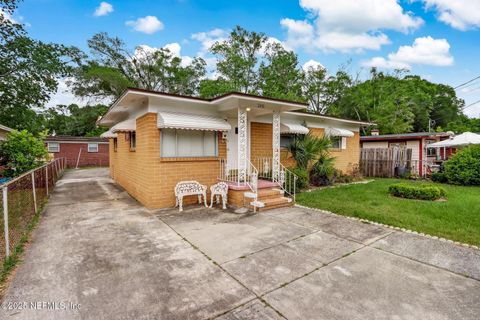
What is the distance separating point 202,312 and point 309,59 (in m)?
35.5

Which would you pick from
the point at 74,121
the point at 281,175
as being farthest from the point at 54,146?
the point at 281,175

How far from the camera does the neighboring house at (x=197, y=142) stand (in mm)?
7789

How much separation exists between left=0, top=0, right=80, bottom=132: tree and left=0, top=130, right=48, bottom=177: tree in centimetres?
838

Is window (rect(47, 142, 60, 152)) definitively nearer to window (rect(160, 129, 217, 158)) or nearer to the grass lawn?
window (rect(160, 129, 217, 158))

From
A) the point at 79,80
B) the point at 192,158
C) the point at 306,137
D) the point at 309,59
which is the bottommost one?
the point at 192,158

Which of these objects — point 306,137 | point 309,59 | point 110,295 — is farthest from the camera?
point 309,59

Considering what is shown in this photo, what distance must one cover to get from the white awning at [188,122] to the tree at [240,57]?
776 inches

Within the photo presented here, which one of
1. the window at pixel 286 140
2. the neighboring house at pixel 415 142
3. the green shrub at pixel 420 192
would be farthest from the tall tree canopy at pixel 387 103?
the green shrub at pixel 420 192

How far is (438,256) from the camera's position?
4348mm

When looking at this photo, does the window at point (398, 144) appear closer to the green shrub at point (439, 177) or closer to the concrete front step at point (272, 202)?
the green shrub at point (439, 177)

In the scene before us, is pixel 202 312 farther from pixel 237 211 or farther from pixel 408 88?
pixel 408 88

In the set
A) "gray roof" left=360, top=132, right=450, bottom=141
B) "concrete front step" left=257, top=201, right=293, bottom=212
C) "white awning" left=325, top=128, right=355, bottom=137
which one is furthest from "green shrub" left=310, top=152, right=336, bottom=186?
"gray roof" left=360, top=132, right=450, bottom=141

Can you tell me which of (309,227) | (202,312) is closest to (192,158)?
(309,227)

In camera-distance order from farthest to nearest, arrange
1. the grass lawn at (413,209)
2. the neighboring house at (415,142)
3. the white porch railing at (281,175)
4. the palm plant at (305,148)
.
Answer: the neighboring house at (415,142) → the palm plant at (305,148) → the white porch railing at (281,175) → the grass lawn at (413,209)
